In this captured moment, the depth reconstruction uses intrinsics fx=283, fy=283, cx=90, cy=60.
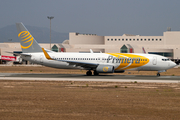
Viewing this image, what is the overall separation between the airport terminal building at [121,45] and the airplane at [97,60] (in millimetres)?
77659

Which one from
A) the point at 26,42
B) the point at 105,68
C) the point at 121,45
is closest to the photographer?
the point at 105,68

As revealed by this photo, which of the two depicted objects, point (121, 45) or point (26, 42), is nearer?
point (26, 42)

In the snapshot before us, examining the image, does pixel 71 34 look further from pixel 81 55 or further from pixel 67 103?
pixel 67 103

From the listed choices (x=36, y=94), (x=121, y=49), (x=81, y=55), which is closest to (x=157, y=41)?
(x=121, y=49)

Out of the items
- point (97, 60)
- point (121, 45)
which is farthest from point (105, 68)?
point (121, 45)

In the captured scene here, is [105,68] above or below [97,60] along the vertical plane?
below

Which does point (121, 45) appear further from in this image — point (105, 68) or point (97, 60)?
point (105, 68)

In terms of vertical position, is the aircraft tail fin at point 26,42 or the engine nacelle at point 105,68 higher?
the aircraft tail fin at point 26,42

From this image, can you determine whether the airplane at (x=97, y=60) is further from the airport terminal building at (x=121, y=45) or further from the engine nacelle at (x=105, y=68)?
the airport terminal building at (x=121, y=45)

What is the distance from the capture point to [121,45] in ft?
406

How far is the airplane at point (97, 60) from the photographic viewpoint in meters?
43.0

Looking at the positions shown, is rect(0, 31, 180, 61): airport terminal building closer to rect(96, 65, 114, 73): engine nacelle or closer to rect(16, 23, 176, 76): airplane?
rect(16, 23, 176, 76): airplane

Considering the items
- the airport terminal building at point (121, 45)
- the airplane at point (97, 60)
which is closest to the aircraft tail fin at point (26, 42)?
the airplane at point (97, 60)

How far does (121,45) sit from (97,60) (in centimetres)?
7988
